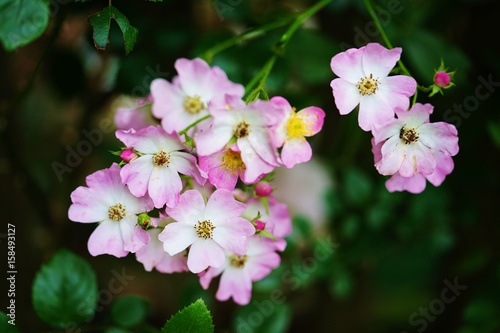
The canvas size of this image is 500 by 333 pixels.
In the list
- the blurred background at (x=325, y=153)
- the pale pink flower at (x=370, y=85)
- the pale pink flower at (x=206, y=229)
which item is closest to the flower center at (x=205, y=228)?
the pale pink flower at (x=206, y=229)

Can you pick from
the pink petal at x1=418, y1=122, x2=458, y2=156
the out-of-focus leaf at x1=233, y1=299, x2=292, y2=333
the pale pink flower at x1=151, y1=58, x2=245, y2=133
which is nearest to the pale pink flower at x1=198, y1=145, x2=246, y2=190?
the pale pink flower at x1=151, y1=58, x2=245, y2=133

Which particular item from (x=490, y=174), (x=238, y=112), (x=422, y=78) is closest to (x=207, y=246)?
(x=238, y=112)

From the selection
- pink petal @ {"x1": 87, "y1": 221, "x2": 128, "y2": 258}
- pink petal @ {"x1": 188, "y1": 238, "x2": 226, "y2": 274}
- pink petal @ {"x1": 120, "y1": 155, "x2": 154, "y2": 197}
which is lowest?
pink petal @ {"x1": 87, "y1": 221, "x2": 128, "y2": 258}

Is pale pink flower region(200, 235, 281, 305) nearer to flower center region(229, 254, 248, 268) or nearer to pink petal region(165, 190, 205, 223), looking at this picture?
flower center region(229, 254, 248, 268)

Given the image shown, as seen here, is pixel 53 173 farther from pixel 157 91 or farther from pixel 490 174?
pixel 490 174

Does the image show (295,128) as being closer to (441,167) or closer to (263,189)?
(263,189)

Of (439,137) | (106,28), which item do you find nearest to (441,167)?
(439,137)
